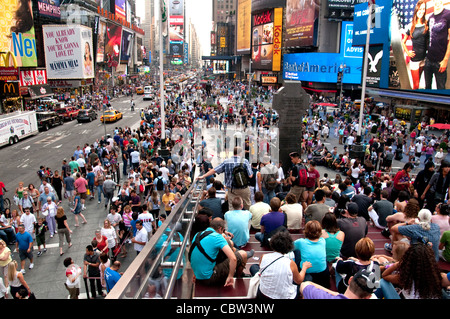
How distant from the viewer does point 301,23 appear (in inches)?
2392

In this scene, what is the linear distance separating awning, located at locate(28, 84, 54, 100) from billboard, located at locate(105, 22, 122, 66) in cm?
2646

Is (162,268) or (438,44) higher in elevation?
(438,44)

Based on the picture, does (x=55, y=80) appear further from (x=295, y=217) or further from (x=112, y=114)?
(x=295, y=217)

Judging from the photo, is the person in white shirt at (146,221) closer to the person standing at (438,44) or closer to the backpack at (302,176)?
the backpack at (302,176)

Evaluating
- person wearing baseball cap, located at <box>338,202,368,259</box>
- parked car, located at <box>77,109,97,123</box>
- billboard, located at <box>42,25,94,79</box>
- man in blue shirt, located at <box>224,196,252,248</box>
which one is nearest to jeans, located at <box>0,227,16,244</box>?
man in blue shirt, located at <box>224,196,252,248</box>

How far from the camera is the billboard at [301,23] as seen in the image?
2255 inches

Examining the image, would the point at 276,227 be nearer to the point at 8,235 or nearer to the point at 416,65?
the point at 8,235

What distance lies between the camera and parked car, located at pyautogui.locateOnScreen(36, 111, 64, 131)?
34.3m

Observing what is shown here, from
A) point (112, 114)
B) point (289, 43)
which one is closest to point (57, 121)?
point (112, 114)

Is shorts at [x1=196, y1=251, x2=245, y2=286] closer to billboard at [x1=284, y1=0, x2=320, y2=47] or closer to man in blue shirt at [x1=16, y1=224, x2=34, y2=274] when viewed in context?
man in blue shirt at [x1=16, y1=224, x2=34, y2=274]

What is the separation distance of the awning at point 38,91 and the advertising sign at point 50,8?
38.8 ft

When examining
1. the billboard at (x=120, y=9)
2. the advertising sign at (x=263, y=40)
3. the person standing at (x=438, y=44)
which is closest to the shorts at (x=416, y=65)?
the person standing at (x=438, y=44)

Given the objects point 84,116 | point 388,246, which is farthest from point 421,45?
point 84,116

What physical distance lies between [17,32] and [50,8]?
16.1 metres
